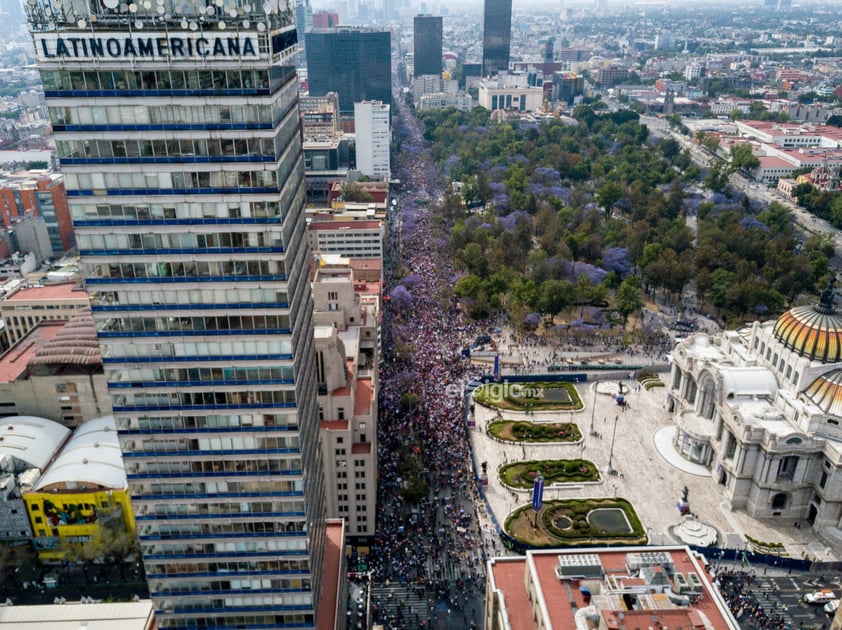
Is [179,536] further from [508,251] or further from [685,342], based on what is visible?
[508,251]

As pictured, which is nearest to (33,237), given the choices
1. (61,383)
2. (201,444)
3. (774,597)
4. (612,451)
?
(61,383)

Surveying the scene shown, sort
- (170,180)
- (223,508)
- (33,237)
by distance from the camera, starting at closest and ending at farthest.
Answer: (170,180) < (223,508) < (33,237)

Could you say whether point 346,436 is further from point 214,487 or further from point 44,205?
point 44,205

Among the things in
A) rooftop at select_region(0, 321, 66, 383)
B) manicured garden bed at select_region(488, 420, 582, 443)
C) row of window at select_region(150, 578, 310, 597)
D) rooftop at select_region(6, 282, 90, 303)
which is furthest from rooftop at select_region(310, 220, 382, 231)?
row of window at select_region(150, 578, 310, 597)

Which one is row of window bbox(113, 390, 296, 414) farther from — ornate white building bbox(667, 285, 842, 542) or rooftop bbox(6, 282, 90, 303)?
rooftop bbox(6, 282, 90, 303)

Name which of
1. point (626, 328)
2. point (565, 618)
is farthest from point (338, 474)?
point (626, 328)
